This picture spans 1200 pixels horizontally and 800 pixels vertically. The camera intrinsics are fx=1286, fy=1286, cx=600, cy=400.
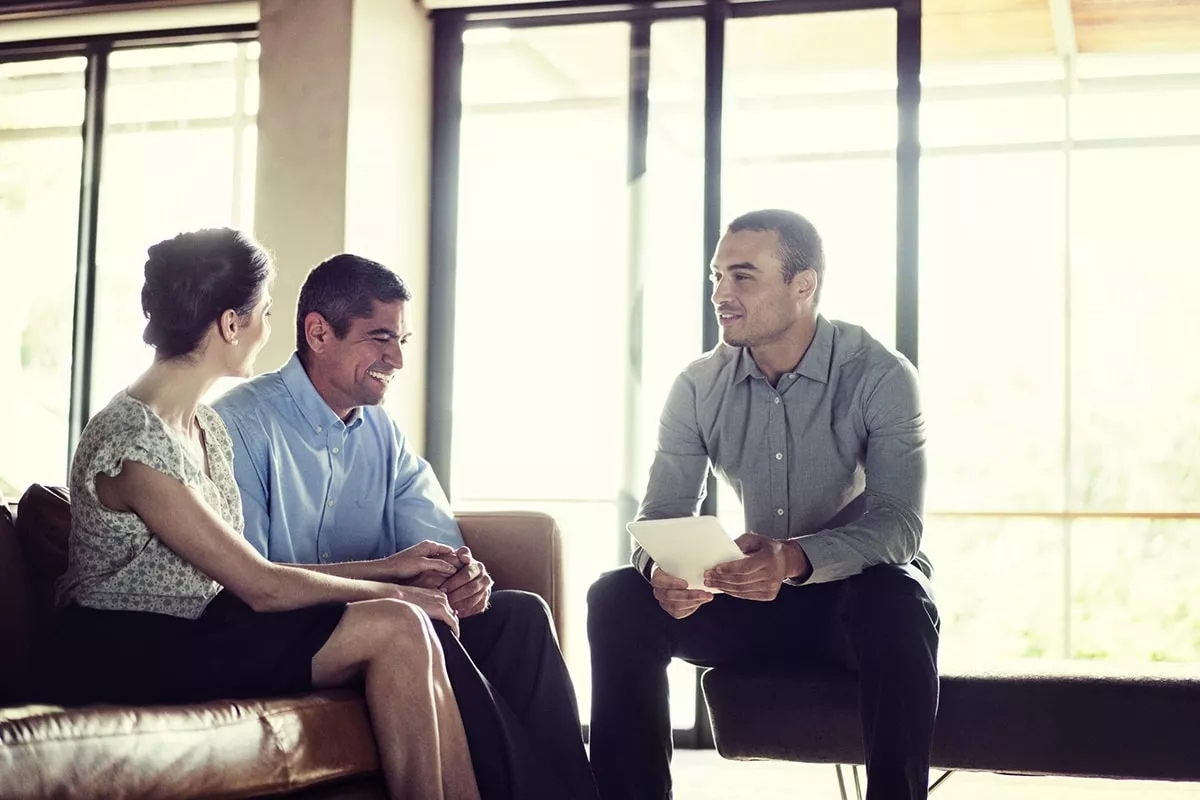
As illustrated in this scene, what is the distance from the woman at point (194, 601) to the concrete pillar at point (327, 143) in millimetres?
1733

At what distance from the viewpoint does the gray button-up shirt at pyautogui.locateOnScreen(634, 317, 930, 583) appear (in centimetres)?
241

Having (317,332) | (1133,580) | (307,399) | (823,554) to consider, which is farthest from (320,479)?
(1133,580)

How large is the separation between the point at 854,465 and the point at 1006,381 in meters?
3.43

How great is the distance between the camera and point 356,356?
94.5 inches

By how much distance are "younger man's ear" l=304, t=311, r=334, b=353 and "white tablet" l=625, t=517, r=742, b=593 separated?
0.70m

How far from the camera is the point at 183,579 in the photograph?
1.99 metres

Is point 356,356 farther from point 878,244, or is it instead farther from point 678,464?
point 878,244

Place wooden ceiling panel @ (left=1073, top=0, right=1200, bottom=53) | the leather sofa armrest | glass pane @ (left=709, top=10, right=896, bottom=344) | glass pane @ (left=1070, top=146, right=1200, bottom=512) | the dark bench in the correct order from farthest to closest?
glass pane @ (left=1070, top=146, right=1200, bottom=512), wooden ceiling panel @ (left=1073, top=0, right=1200, bottom=53), glass pane @ (left=709, top=10, right=896, bottom=344), the leather sofa armrest, the dark bench

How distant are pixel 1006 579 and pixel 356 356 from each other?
3.98m

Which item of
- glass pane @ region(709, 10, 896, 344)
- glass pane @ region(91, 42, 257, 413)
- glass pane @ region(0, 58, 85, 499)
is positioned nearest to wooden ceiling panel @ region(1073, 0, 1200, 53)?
glass pane @ region(709, 10, 896, 344)

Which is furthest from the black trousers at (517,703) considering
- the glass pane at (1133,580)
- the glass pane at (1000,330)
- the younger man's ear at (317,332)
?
the glass pane at (1133,580)

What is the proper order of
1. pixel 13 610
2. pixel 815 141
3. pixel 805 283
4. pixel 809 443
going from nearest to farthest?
pixel 13 610
pixel 809 443
pixel 805 283
pixel 815 141

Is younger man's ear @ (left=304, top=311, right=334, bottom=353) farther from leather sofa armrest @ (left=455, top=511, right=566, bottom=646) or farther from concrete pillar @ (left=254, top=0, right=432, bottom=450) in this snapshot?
concrete pillar @ (left=254, top=0, right=432, bottom=450)

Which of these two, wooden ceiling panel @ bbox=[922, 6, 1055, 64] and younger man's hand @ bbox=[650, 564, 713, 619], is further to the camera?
wooden ceiling panel @ bbox=[922, 6, 1055, 64]
